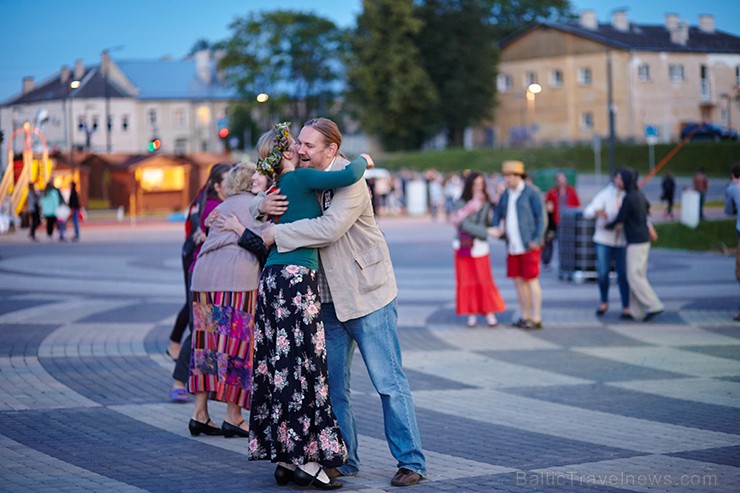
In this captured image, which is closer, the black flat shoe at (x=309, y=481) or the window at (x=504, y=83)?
the black flat shoe at (x=309, y=481)

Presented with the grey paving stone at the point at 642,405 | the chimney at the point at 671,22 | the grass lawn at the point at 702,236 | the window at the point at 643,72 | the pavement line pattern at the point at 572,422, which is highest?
the window at the point at 643,72

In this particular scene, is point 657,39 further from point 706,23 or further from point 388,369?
point 388,369

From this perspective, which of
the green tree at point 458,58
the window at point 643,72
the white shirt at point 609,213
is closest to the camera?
the white shirt at point 609,213

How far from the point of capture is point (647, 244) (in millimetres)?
14305

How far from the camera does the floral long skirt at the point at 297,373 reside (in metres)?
6.18

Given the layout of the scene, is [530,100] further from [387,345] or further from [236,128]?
[387,345]

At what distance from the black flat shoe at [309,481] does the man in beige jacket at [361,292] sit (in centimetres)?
14

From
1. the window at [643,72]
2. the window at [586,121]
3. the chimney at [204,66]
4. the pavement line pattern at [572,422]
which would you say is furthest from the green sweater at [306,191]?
the chimney at [204,66]

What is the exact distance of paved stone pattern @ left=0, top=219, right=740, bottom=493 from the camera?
6.55m

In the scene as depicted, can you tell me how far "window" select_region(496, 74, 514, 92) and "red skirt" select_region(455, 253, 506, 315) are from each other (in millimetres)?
68366

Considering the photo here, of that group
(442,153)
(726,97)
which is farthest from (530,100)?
(726,97)

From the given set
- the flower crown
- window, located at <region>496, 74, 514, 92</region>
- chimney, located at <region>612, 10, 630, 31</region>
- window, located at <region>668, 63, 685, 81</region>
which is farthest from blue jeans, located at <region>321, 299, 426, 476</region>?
window, located at <region>496, 74, 514, 92</region>

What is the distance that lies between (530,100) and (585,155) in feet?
40.0

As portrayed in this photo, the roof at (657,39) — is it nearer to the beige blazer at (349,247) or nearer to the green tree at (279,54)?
the beige blazer at (349,247)
